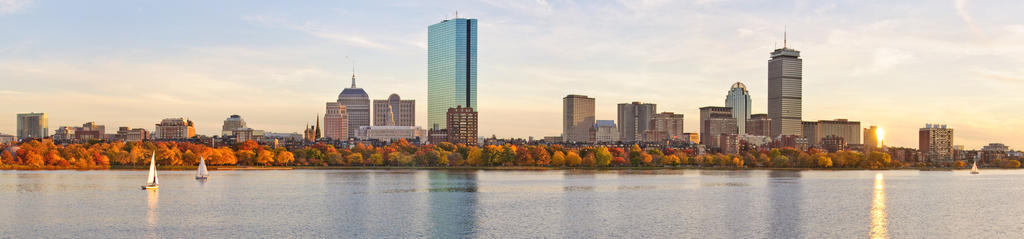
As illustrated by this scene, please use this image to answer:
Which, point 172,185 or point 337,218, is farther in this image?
point 172,185

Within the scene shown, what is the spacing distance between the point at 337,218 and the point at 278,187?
166ft

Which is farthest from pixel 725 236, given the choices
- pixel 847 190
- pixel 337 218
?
pixel 847 190

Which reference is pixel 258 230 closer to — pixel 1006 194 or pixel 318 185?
pixel 318 185

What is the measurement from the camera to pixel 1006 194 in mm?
132000

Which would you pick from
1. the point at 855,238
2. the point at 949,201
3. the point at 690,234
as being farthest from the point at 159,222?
the point at 949,201

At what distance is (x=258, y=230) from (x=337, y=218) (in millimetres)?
11434

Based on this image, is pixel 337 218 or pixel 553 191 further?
pixel 553 191

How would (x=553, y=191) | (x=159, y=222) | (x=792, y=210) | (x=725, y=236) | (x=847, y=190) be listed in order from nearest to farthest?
(x=725, y=236), (x=159, y=222), (x=792, y=210), (x=553, y=191), (x=847, y=190)

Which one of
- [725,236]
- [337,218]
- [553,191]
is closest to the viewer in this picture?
[725,236]

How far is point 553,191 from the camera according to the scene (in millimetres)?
125812

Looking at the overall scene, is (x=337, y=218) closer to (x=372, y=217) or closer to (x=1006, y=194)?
(x=372, y=217)

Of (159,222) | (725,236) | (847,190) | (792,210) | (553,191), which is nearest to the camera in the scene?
(725,236)

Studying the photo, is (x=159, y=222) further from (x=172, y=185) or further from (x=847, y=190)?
(x=847, y=190)

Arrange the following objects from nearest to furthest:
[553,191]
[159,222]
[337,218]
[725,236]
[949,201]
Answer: [725,236]
[159,222]
[337,218]
[949,201]
[553,191]
